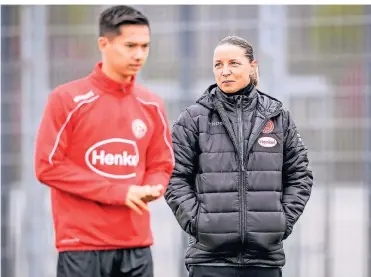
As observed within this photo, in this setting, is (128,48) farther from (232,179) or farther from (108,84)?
(232,179)

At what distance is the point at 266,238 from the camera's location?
297 cm

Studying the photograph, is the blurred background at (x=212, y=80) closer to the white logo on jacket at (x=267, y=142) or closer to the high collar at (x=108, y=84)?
the white logo on jacket at (x=267, y=142)

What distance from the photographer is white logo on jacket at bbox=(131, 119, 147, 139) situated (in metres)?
2.50

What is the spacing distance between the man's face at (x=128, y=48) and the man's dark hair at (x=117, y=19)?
1cm

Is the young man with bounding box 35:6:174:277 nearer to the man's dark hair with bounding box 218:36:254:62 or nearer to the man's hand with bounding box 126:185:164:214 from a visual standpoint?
the man's hand with bounding box 126:185:164:214

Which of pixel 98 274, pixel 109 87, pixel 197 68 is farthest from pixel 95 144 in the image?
pixel 197 68

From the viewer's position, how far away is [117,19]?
2465 millimetres

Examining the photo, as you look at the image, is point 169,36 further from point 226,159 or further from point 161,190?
point 161,190

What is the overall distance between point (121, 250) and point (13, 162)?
270 cm

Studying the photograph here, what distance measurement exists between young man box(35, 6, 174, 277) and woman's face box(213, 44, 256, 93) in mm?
513

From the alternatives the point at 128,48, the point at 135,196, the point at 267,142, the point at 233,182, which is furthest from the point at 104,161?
the point at 267,142

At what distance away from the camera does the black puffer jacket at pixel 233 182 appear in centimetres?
296

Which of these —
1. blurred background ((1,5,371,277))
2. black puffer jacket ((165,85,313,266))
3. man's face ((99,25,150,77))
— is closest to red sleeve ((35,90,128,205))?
man's face ((99,25,150,77))

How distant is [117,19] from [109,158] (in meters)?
0.35
